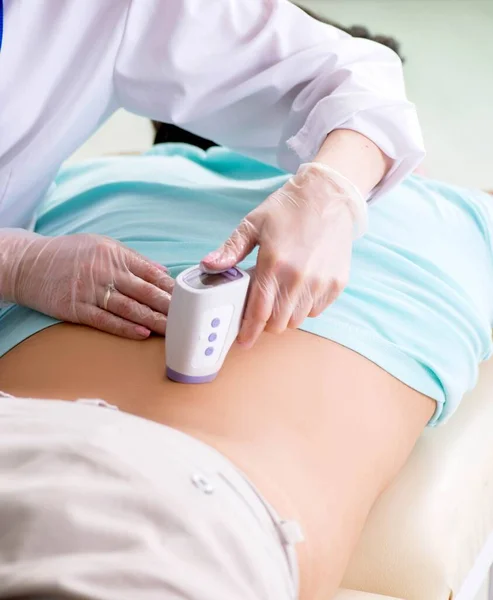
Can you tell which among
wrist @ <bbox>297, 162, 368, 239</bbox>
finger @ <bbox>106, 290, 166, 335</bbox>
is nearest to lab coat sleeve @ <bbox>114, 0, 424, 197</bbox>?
wrist @ <bbox>297, 162, 368, 239</bbox>

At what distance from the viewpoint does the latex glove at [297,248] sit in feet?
2.83

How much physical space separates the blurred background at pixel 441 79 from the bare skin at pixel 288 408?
1.44 metres

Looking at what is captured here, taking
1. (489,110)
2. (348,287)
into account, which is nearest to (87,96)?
(348,287)

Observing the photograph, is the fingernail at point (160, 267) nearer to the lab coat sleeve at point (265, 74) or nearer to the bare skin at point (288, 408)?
the bare skin at point (288, 408)

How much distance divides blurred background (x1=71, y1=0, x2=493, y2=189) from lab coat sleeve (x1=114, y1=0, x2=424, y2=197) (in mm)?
1138

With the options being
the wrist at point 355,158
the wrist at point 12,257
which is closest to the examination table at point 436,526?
the wrist at point 355,158

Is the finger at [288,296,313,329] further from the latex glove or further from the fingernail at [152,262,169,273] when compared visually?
the fingernail at [152,262,169,273]

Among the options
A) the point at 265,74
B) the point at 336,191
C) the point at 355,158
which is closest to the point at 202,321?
the point at 336,191

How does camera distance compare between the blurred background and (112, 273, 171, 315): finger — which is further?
the blurred background

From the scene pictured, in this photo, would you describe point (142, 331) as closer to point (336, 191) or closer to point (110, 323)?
point (110, 323)

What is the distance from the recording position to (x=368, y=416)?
89 cm

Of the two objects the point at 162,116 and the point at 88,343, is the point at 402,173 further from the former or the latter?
the point at 88,343

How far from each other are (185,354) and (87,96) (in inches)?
18.9

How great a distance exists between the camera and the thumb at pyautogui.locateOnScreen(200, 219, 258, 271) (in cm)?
81
